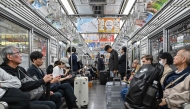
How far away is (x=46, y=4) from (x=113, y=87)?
3502 millimetres

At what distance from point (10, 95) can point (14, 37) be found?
2.38 metres

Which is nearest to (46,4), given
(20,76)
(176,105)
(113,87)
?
(113,87)

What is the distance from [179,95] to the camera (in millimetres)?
2551

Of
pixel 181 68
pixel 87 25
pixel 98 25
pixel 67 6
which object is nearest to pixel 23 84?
pixel 181 68

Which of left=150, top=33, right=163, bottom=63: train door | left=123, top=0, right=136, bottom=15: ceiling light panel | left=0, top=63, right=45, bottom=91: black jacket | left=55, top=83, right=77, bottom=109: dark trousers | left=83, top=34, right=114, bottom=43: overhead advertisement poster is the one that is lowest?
left=55, top=83, right=77, bottom=109: dark trousers

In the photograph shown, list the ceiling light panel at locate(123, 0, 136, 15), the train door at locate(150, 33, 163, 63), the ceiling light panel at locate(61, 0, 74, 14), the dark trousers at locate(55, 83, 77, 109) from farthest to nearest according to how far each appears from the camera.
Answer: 1. the ceiling light panel at locate(123, 0, 136, 15)
2. the ceiling light panel at locate(61, 0, 74, 14)
3. the train door at locate(150, 33, 163, 63)
4. the dark trousers at locate(55, 83, 77, 109)

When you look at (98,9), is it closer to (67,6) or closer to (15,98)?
(67,6)

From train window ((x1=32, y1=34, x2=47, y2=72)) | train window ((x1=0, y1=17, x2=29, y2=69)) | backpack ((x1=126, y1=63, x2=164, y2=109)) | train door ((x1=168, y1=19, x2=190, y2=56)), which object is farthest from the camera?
train window ((x1=32, y1=34, x2=47, y2=72))

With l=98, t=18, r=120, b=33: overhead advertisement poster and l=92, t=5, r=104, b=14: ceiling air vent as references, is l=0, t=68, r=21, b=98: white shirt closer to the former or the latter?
l=92, t=5, r=104, b=14: ceiling air vent

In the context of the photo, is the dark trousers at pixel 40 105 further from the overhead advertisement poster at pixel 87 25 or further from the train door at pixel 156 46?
the overhead advertisement poster at pixel 87 25

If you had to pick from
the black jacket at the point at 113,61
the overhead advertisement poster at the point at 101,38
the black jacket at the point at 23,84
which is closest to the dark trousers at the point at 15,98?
the black jacket at the point at 23,84

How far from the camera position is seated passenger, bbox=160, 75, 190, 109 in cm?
252

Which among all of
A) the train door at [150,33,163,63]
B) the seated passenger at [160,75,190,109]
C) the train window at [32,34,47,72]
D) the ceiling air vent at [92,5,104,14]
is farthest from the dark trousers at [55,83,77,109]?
the ceiling air vent at [92,5,104,14]

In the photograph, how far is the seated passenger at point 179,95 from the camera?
8.27 feet
